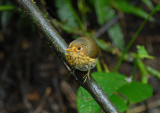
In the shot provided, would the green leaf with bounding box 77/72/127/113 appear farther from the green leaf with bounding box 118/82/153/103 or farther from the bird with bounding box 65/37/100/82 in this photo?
the bird with bounding box 65/37/100/82

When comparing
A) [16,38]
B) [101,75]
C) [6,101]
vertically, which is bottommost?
[101,75]

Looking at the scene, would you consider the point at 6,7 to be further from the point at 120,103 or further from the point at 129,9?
the point at 120,103

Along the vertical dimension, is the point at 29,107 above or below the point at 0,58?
below

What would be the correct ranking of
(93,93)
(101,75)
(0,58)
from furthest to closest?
(0,58) < (101,75) < (93,93)

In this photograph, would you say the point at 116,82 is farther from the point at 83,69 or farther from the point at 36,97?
the point at 36,97

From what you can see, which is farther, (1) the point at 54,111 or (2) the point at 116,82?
(1) the point at 54,111

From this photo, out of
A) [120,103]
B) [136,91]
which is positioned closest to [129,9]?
[136,91]

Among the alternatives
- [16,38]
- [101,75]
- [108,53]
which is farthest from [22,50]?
[101,75]
